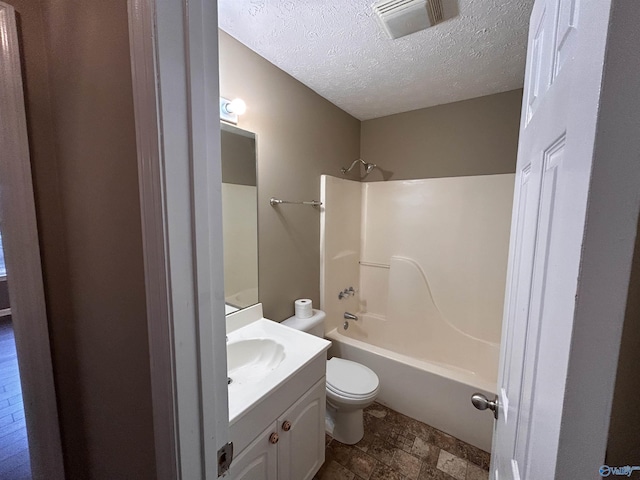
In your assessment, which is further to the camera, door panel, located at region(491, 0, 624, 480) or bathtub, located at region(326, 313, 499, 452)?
Answer: bathtub, located at region(326, 313, 499, 452)

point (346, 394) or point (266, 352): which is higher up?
point (266, 352)

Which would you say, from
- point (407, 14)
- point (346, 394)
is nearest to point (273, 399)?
point (346, 394)

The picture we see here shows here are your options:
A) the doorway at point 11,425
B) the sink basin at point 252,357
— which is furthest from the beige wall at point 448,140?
the doorway at point 11,425

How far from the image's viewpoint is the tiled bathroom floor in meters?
1.49

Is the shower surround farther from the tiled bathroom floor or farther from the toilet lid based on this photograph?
the toilet lid

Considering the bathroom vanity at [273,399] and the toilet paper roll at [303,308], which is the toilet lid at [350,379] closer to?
the bathroom vanity at [273,399]

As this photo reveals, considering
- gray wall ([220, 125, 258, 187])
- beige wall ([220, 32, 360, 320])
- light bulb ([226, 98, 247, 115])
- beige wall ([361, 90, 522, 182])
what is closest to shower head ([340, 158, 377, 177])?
beige wall ([361, 90, 522, 182])

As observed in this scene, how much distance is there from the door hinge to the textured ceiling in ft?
5.41

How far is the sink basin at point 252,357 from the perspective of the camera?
4.23 ft

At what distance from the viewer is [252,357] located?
1389 mm

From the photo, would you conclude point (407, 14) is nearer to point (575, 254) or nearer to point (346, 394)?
point (575, 254)

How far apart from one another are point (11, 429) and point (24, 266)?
71.1 inches

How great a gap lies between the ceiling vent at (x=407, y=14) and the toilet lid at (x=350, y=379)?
2.00 m

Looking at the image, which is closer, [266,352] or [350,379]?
[266,352]
